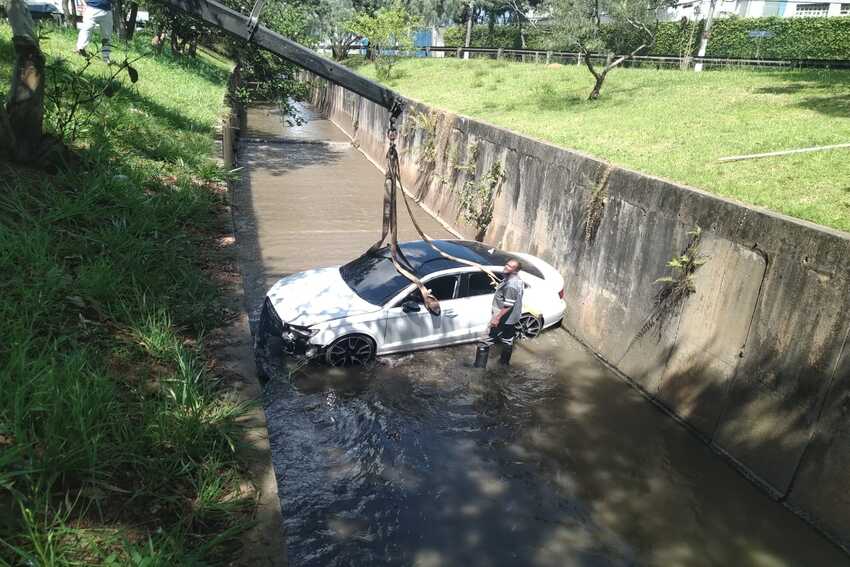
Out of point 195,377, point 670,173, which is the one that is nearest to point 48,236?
point 195,377

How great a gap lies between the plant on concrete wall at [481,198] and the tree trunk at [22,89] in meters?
9.19

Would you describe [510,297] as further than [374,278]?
No

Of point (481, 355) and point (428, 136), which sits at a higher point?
point (428, 136)

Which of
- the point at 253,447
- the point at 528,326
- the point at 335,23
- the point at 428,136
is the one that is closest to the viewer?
the point at 253,447

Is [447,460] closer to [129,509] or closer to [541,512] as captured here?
[541,512]

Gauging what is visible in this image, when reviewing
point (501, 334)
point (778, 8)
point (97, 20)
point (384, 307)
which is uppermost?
point (778, 8)

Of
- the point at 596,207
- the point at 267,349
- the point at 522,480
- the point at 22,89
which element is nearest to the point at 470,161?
the point at 596,207

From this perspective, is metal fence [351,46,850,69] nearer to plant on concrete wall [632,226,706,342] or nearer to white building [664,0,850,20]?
white building [664,0,850,20]

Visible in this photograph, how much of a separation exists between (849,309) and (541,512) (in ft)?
12.0

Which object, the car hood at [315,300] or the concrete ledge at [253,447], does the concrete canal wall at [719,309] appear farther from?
the concrete ledge at [253,447]

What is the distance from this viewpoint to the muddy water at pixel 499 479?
5961 mm

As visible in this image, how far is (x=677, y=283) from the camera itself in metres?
8.43

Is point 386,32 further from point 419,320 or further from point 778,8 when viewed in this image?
point 419,320

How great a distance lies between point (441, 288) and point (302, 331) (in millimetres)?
2190
